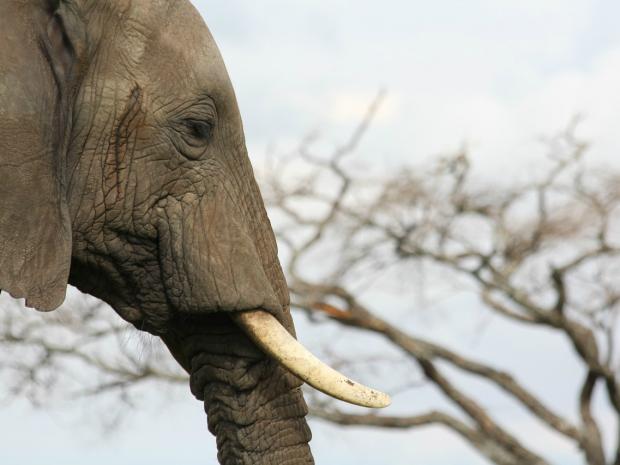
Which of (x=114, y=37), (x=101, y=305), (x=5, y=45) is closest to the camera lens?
(x=5, y=45)

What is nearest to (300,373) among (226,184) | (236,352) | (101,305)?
(236,352)

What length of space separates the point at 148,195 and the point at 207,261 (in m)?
0.21

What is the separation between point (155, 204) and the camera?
11.7 ft

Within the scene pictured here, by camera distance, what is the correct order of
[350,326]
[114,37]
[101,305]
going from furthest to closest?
[350,326]
[101,305]
[114,37]

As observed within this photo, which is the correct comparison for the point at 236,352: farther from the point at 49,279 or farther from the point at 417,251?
the point at 417,251

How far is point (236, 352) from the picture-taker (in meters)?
3.71

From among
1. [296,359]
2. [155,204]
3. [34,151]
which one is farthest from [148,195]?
[296,359]

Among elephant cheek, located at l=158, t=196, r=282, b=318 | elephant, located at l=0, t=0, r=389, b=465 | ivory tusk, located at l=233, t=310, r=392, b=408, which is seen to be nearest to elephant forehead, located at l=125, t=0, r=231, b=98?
elephant, located at l=0, t=0, r=389, b=465

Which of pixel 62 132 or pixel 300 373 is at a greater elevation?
pixel 62 132

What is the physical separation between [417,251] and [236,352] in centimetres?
1109

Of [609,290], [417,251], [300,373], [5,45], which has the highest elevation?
[417,251]

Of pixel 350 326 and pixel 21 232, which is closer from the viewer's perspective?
pixel 21 232

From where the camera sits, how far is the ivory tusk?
3.53 metres

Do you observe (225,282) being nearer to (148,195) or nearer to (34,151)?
(148,195)
